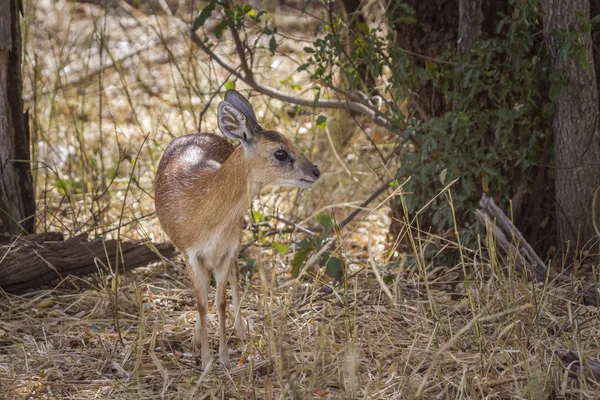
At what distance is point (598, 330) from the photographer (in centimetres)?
385

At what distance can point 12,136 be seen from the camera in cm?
515

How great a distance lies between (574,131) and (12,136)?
10.8 feet

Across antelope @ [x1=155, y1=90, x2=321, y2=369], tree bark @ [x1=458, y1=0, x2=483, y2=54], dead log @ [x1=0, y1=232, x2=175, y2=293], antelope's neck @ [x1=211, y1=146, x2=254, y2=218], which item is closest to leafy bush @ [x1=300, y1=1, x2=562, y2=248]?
tree bark @ [x1=458, y1=0, x2=483, y2=54]

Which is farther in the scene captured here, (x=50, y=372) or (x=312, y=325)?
(x=312, y=325)

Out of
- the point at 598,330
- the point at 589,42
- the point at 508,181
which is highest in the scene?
the point at 589,42

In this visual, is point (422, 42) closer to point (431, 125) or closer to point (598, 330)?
point (431, 125)

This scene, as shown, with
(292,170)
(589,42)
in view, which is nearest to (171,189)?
(292,170)

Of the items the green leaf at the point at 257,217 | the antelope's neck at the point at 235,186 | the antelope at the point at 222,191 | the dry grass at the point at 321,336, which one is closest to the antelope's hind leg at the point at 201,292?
the antelope at the point at 222,191

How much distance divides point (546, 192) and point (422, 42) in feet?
3.94

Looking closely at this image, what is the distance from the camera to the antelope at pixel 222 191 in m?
3.88

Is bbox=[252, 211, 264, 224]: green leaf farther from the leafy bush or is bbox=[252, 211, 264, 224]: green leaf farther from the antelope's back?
the leafy bush

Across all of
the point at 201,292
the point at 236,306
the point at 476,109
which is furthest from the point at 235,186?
the point at 476,109

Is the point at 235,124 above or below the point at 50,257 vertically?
above

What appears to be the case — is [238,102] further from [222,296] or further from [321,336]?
[321,336]
